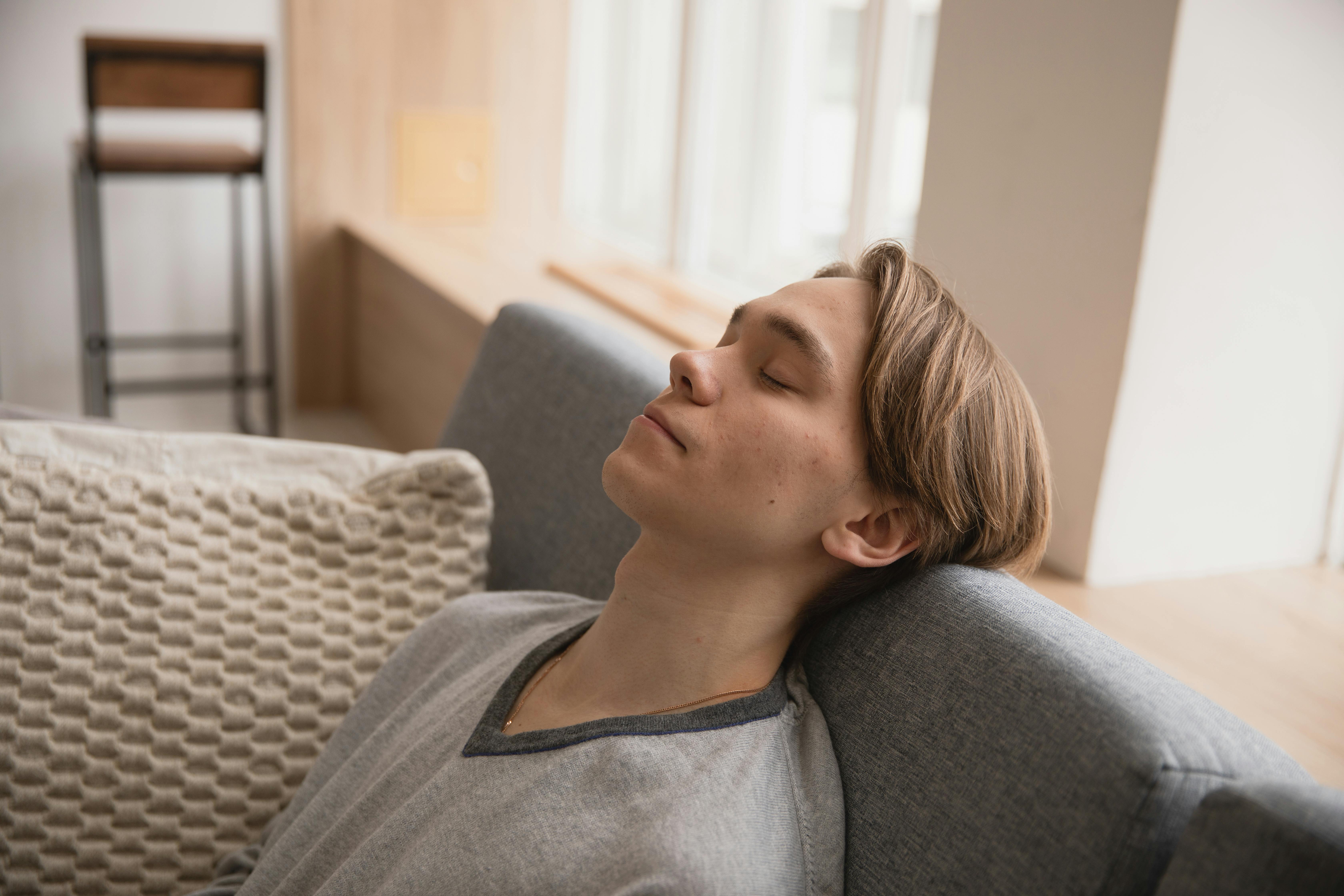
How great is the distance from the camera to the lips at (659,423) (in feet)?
3.02

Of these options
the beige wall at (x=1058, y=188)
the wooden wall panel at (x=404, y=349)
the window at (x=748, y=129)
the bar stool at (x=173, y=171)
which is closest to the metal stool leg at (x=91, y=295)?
the bar stool at (x=173, y=171)

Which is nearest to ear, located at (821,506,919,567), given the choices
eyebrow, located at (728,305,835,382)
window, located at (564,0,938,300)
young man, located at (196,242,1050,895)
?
young man, located at (196,242,1050,895)

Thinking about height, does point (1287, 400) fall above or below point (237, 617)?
above

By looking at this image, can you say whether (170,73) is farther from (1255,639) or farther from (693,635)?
(1255,639)

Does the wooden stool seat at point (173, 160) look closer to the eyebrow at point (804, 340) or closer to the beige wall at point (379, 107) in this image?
the beige wall at point (379, 107)

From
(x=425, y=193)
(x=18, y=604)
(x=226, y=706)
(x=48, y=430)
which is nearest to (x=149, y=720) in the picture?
(x=226, y=706)

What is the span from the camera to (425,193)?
3.38 metres

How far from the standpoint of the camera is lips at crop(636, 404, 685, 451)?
919 millimetres

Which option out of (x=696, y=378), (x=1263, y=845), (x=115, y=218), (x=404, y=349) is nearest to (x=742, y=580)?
(x=696, y=378)

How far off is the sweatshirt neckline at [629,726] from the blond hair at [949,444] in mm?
107

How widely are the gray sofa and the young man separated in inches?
1.4

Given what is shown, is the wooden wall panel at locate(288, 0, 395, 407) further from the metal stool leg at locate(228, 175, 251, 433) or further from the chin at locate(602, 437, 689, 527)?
the chin at locate(602, 437, 689, 527)

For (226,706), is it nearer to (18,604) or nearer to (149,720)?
(149,720)

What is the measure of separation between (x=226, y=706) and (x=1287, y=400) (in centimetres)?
129
